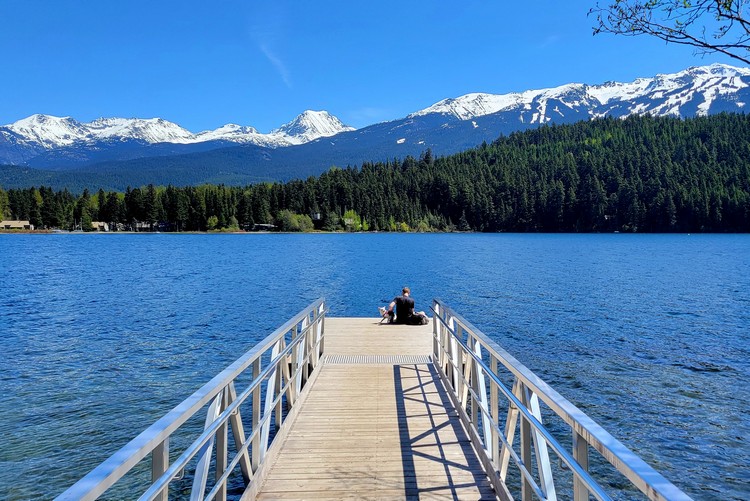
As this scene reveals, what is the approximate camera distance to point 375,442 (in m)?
7.33

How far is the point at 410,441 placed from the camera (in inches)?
291

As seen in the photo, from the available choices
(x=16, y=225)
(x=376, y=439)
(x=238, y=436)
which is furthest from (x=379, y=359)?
(x=16, y=225)

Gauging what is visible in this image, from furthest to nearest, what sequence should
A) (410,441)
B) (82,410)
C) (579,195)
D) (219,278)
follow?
(579,195), (219,278), (82,410), (410,441)

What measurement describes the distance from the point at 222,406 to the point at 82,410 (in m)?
9.52

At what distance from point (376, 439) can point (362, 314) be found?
22450mm

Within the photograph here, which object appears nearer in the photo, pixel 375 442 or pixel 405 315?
pixel 375 442

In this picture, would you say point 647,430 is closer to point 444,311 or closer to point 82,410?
point 444,311

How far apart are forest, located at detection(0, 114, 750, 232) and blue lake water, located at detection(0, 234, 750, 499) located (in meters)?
111

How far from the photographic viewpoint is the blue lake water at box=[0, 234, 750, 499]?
10.9 meters

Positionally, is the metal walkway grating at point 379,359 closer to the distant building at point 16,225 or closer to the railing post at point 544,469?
the railing post at point 544,469

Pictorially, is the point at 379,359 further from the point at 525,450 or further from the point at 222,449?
the point at 222,449

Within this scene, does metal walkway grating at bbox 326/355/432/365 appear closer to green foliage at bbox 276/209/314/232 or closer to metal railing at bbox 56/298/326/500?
metal railing at bbox 56/298/326/500

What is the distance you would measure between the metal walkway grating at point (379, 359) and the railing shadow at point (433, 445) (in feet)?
5.97

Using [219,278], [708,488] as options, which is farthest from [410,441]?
[219,278]
